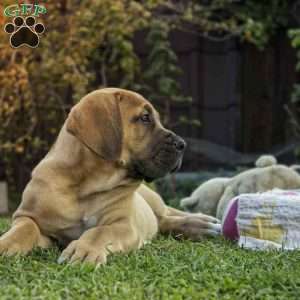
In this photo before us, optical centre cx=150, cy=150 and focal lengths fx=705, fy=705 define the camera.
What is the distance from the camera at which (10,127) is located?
6586mm

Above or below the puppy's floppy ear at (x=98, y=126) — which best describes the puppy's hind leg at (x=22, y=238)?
below

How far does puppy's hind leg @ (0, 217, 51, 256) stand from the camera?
257cm

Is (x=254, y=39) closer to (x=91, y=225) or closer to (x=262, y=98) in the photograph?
(x=262, y=98)

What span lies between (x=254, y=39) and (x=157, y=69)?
3.22ft

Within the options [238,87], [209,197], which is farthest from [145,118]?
[238,87]

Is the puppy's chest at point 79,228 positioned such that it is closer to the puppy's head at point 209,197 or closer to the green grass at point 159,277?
the green grass at point 159,277

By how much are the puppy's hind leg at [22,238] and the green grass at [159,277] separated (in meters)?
0.05

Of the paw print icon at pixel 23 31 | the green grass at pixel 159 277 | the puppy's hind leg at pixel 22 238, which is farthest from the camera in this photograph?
the paw print icon at pixel 23 31

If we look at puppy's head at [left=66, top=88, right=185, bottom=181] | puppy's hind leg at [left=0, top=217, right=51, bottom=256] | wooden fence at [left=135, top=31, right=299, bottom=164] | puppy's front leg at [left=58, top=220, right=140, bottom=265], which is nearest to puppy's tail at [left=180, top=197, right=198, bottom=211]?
puppy's head at [left=66, top=88, right=185, bottom=181]

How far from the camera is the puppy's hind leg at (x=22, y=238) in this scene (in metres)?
2.57

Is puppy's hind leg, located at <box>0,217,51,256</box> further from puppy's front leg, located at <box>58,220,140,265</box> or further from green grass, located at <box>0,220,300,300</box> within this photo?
puppy's front leg, located at <box>58,220,140,265</box>

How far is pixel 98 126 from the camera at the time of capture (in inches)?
106

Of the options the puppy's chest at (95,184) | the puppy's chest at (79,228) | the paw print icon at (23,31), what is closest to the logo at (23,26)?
the paw print icon at (23,31)

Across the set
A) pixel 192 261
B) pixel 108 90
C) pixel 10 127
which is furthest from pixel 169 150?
pixel 10 127
